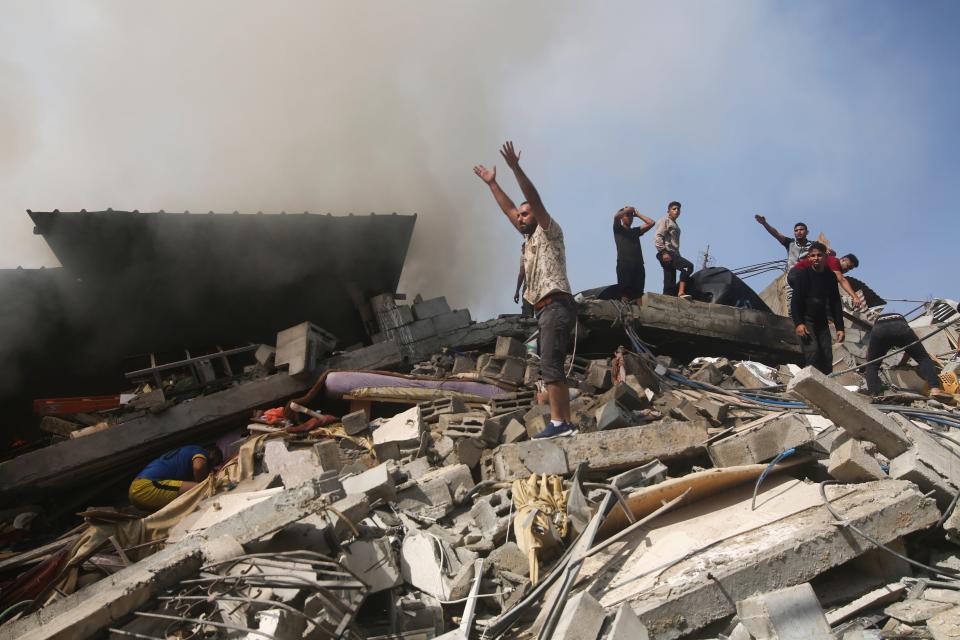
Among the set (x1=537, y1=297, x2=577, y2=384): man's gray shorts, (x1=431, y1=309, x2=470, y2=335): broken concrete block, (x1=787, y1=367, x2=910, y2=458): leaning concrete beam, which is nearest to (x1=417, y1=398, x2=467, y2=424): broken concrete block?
(x1=537, y1=297, x2=577, y2=384): man's gray shorts

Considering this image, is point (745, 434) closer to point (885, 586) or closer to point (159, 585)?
point (885, 586)

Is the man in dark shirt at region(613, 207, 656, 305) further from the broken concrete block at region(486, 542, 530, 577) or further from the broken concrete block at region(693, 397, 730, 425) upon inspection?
the broken concrete block at region(486, 542, 530, 577)

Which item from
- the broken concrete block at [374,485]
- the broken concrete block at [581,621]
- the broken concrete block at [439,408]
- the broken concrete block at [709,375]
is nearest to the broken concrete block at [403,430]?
the broken concrete block at [439,408]

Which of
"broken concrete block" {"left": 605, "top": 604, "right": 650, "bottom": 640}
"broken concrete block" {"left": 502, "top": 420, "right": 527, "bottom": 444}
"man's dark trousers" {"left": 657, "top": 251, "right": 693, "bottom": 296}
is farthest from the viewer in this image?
"man's dark trousers" {"left": 657, "top": 251, "right": 693, "bottom": 296}

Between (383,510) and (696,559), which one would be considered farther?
(383,510)

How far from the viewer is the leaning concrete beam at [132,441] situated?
6809 millimetres

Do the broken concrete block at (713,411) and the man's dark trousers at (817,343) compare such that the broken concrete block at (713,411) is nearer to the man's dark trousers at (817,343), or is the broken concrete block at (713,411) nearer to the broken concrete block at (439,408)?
the man's dark trousers at (817,343)

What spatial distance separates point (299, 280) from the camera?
9922 millimetres

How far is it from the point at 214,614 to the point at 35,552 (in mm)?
3045

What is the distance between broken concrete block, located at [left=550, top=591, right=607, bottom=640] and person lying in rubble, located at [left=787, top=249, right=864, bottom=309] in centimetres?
569

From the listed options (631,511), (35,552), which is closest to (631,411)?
(631,511)

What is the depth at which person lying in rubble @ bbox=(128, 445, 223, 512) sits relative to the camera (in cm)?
598

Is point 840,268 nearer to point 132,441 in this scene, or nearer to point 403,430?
point 403,430

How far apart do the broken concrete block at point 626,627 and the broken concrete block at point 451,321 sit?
6.94 meters
